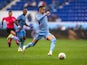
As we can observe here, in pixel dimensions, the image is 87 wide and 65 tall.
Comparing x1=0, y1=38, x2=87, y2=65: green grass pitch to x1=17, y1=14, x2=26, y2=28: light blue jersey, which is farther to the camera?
x1=17, y1=14, x2=26, y2=28: light blue jersey

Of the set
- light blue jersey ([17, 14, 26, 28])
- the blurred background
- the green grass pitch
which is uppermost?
light blue jersey ([17, 14, 26, 28])

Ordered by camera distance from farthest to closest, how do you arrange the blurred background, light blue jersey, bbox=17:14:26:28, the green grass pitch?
the blurred background
light blue jersey, bbox=17:14:26:28
the green grass pitch

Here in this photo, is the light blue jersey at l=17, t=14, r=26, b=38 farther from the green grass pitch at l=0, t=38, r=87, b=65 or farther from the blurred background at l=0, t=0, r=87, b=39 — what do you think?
the blurred background at l=0, t=0, r=87, b=39

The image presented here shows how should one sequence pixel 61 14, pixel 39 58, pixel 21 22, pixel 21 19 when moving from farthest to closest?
pixel 61 14
pixel 21 22
pixel 21 19
pixel 39 58

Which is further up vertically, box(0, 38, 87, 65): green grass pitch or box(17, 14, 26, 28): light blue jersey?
box(17, 14, 26, 28): light blue jersey

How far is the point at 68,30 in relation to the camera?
37.4m

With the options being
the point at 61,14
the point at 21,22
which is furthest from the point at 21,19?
the point at 61,14

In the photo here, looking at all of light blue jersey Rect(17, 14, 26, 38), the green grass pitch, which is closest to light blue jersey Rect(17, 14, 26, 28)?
light blue jersey Rect(17, 14, 26, 38)

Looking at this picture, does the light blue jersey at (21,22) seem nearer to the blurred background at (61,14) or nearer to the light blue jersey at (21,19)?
the light blue jersey at (21,19)

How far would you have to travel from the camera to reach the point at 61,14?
41.1m

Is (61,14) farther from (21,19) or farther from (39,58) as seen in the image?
(39,58)

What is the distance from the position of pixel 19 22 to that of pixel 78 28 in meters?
15.9

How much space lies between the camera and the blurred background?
37594 mm

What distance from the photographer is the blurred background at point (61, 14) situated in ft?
123
